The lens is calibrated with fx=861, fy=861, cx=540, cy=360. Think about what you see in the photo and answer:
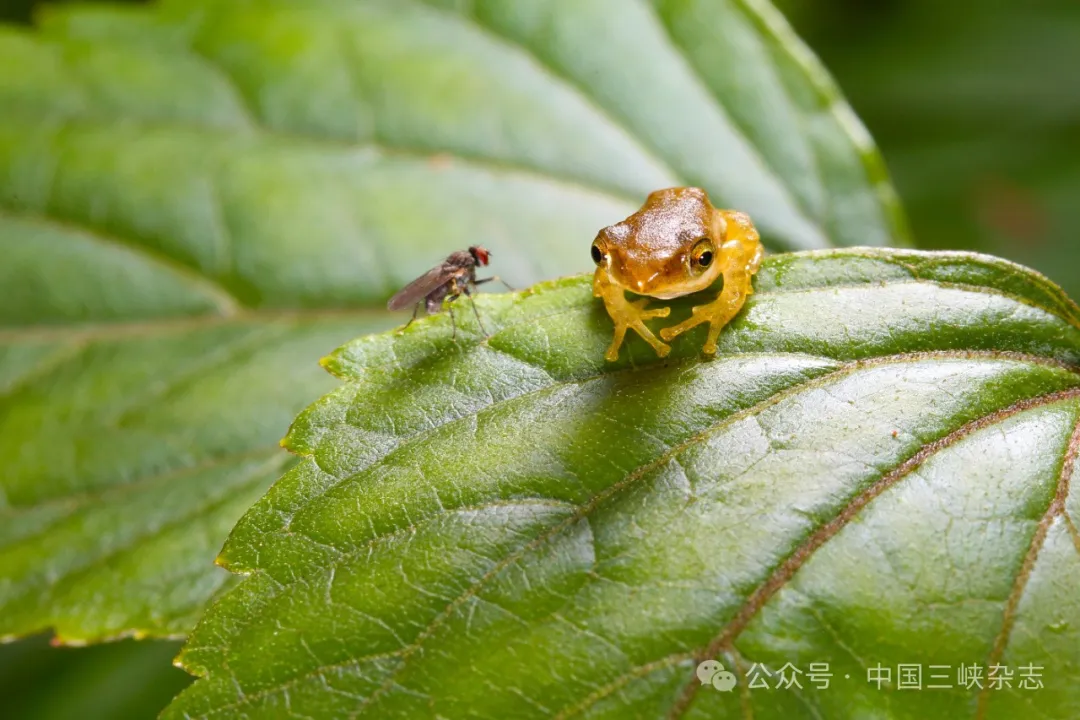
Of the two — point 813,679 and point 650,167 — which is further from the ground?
point 650,167

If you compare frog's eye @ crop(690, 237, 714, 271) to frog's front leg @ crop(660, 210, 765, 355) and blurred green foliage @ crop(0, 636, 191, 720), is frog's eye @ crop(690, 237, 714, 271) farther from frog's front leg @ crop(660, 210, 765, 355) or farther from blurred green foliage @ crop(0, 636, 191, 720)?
blurred green foliage @ crop(0, 636, 191, 720)

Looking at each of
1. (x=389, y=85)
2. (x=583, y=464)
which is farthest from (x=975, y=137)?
(x=583, y=464)

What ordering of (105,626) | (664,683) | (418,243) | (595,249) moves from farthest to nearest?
(418,243) < (105,626) < (595,249) < (664,683)

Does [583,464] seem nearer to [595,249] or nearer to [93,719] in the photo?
[595,249]

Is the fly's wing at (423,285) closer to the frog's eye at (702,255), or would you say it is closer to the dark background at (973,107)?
the frog's eye at (702,255)

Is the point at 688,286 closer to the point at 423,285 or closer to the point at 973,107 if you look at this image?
the point at 423,285

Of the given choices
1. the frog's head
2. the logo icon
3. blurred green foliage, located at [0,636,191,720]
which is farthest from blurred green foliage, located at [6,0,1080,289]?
blurred green foliage, located at [0,636,191,720]
